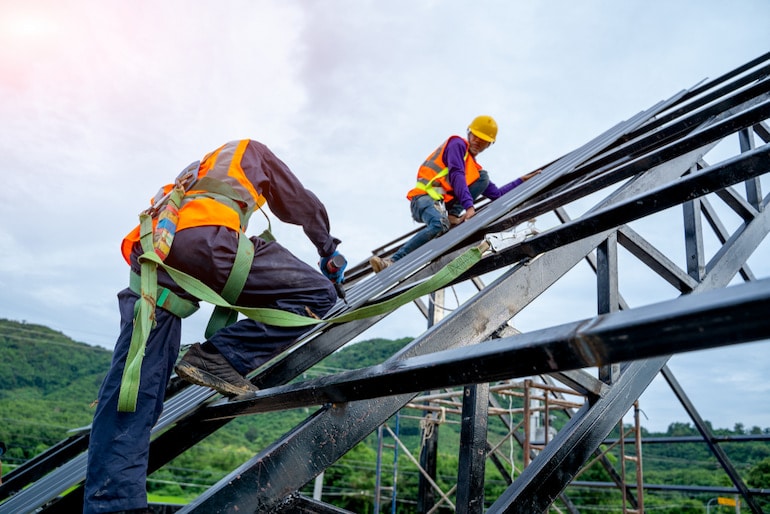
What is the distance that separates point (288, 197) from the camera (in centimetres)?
300

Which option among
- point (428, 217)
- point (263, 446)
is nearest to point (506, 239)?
point (428, 217)

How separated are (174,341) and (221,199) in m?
0.63

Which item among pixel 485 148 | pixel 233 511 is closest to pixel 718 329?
→ pixel 233 511

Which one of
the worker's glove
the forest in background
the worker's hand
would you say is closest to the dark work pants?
the worker's glove

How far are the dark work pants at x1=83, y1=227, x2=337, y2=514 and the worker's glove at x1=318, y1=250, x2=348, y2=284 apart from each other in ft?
0.98

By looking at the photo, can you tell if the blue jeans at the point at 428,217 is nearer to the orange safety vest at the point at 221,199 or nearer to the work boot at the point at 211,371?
the orange safety vest at the point at 221,199

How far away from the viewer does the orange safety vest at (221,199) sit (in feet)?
8.34

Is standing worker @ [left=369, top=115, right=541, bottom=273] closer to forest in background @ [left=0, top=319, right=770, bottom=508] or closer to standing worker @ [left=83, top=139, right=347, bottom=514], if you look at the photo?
standing worker @ [left=83, top=139, right=347, bottom=514]

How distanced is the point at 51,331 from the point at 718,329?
3953 centimetres

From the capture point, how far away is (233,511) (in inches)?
73.5

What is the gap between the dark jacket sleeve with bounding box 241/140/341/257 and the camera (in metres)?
2.85

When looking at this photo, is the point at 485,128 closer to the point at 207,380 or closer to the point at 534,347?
the point at 207,380

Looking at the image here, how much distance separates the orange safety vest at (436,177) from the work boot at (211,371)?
354 cm

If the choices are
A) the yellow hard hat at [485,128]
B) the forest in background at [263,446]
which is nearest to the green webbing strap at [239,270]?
the yellow hard hat at [485,128]
